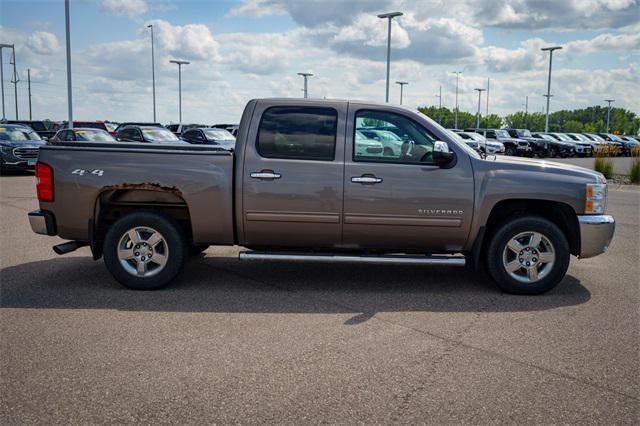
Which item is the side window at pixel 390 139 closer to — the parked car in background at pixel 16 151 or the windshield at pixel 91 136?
the windshield at pixel 91 136

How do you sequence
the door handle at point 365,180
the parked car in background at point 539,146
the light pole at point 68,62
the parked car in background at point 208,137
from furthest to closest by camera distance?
the parked car in background at point 539,146 → the light pole at point 68,62 → the parked car in background at point 208,137 → the door handle at point 365,180

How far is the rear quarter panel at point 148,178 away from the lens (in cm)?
620

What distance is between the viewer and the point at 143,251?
635cm

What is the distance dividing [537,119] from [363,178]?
197176 millimetres

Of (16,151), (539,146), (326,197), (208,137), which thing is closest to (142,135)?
(208,137)

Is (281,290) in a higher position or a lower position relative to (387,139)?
lower

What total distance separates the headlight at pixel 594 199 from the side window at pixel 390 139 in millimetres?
1619

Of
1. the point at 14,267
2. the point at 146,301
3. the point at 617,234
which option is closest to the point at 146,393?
the point at 146,301

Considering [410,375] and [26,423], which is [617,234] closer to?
[410,375]

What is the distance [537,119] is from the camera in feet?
623

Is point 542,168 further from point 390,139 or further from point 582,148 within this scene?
point 582,148

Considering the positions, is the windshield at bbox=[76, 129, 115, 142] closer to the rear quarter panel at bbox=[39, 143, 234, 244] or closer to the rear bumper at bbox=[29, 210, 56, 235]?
the rear bumper at bbox=[29, 210, 56, 235]

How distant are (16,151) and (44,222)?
1655cm

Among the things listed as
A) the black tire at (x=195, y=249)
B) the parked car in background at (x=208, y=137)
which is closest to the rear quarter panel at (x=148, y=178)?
the black tire at (x=195, y=249)
